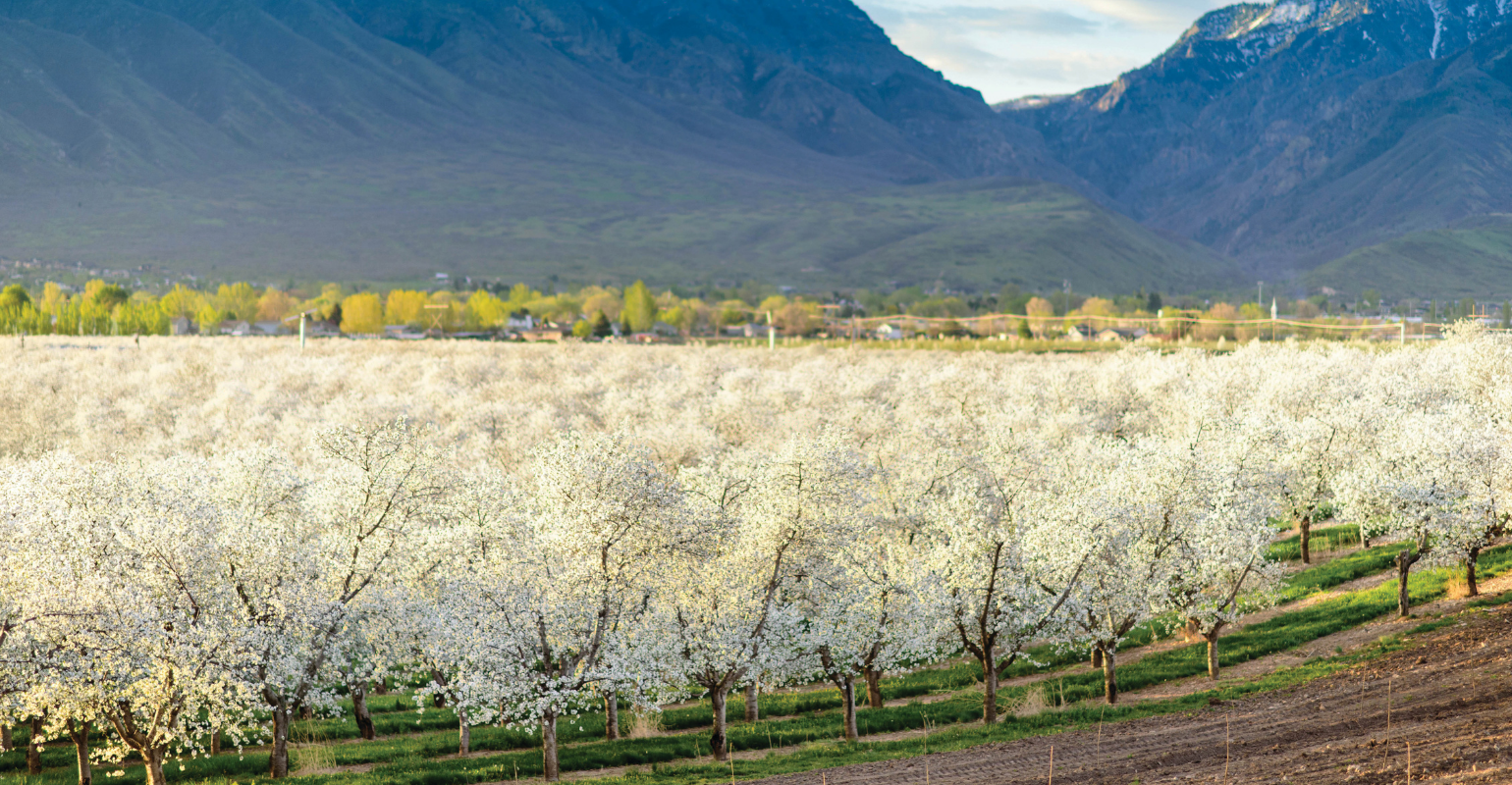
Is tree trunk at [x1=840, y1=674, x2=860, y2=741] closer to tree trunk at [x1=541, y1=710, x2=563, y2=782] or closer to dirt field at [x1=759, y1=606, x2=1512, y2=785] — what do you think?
dirt field at [x1=759, y1=606, x2=1512, y2=785]

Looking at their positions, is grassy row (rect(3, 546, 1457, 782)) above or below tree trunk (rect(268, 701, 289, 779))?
below

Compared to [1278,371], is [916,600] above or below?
below

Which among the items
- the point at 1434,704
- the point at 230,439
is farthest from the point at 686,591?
the point at 230,439

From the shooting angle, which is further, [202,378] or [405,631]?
[202,378]

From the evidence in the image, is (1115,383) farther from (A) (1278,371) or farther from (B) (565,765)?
(B) (565,765)

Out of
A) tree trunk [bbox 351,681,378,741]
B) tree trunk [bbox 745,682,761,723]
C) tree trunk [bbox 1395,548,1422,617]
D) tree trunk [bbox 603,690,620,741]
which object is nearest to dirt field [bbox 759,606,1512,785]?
tree trunk [bbox 1395,548,1422,617]

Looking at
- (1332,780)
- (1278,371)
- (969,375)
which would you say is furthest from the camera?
(969,375)

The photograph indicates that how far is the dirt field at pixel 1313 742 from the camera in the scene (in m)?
→ 32.5

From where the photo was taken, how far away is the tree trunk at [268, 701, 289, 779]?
39.4 metres

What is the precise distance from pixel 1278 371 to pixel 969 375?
2839cm

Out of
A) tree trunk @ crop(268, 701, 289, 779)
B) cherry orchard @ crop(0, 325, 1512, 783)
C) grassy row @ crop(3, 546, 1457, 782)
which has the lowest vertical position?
grassy row @ crop(3, 546, 1457, 782)

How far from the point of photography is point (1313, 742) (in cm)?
3669

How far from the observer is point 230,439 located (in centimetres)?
9469

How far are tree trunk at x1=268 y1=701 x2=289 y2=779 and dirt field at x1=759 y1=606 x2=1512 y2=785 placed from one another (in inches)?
665
